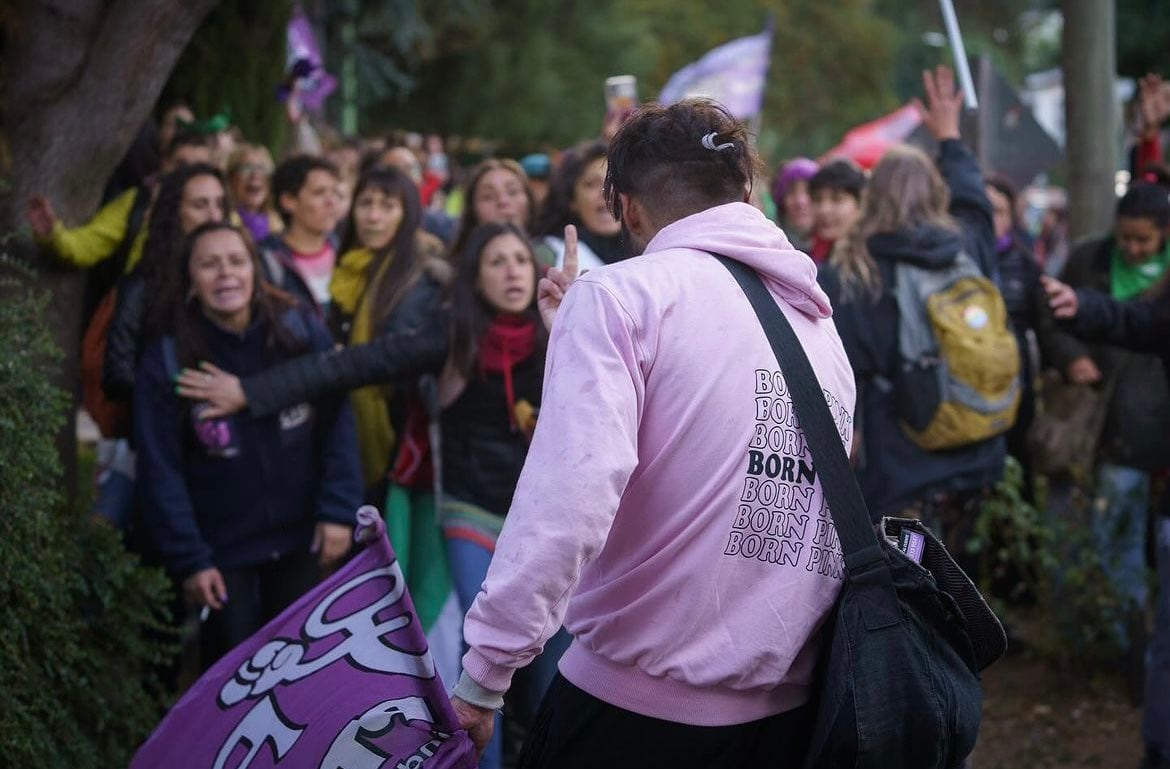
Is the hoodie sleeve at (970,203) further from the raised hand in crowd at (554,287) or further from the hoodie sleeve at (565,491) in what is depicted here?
the hoodie sleeve at (565,491)

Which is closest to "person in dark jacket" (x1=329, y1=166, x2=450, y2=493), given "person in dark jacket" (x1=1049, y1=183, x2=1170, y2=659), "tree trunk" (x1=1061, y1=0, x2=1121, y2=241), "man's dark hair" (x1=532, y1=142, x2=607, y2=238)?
"man's dark hair" (x1=532, y1=142, x2=607, y2=238)

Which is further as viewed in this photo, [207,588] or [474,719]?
[207,588]

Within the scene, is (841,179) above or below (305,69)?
below

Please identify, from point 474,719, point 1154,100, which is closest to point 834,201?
point 1154,100

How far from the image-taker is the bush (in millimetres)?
3949

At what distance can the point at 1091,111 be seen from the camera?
8.64m

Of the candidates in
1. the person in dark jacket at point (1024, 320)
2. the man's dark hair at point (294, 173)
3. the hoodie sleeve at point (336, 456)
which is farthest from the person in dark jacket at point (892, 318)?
the man's dark hair at point (294, 173)

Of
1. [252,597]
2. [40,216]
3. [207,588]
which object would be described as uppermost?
[40,216]

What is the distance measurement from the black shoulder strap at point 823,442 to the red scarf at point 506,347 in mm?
2570

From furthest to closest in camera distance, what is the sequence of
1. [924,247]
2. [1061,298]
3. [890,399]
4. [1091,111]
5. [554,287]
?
[1091,111] → [890,399] → [924,247] → [1061,298] → [554,287]

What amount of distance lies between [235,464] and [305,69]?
4.75 meters

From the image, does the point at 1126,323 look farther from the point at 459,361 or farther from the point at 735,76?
the point at 735,76

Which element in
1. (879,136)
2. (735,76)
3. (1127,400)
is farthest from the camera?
(879,136)

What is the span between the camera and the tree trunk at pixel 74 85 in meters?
5.30
